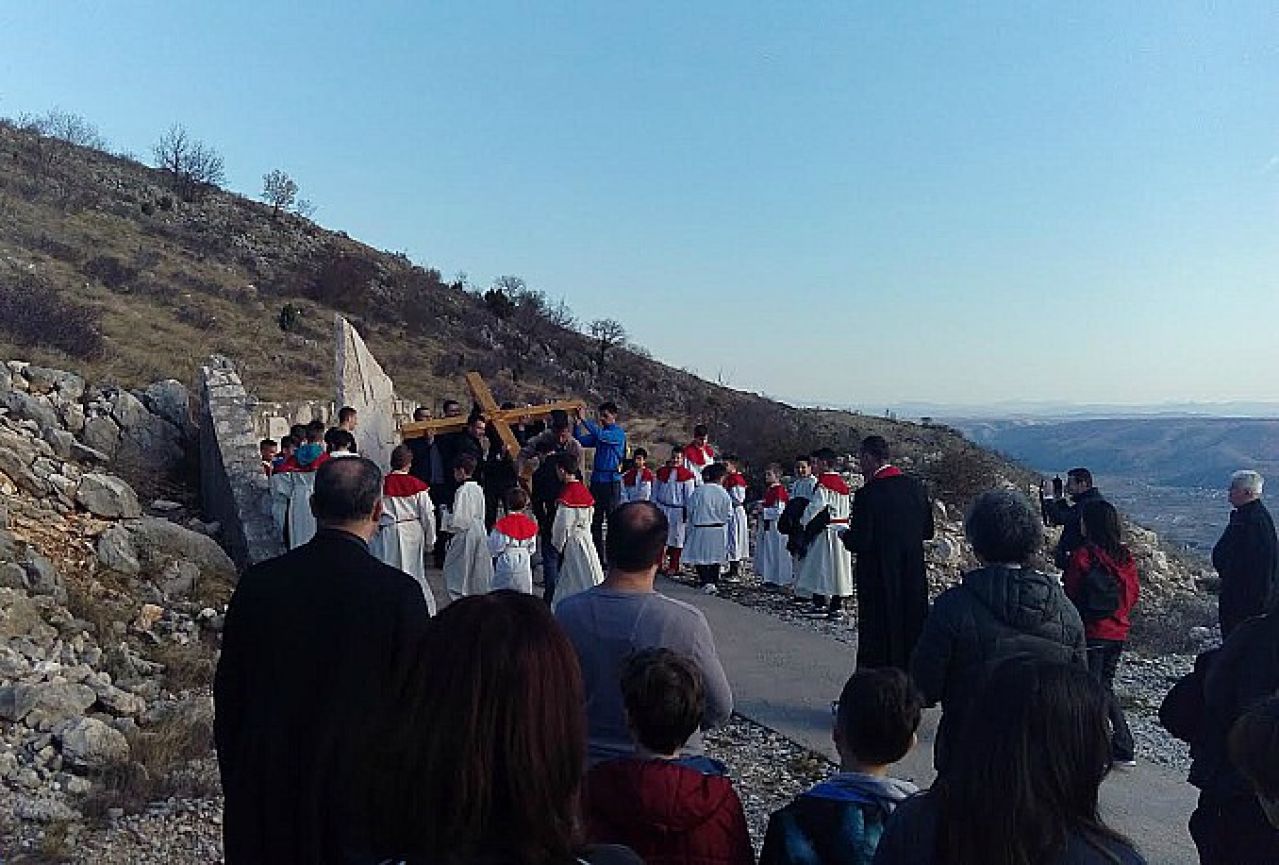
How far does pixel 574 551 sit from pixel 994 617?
5.40 metres

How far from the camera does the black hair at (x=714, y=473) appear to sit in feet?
43.3

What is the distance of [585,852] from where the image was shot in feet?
5.51

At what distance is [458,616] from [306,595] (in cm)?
163

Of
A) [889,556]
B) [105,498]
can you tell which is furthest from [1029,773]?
[105,498]

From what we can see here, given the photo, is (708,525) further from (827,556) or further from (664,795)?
(664,795)

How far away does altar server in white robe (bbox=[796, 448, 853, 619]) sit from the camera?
10.9 m

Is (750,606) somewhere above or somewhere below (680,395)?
below

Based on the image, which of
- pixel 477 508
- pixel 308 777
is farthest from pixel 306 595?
pixel 477 508

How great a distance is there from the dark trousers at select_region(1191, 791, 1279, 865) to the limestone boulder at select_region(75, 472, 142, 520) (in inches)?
394

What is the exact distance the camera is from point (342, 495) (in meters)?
3.43

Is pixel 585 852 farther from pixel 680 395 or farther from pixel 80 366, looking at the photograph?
pixel 680 395

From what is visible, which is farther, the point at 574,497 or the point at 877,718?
the point at 574,497

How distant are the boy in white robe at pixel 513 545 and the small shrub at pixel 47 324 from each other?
9862 millimetres

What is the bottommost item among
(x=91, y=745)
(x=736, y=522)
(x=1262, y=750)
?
(x=91, y=745)
